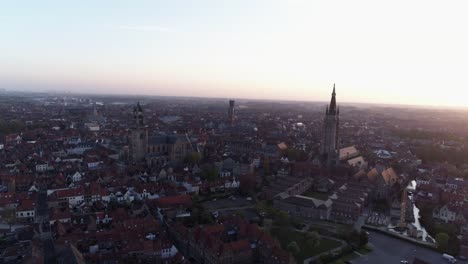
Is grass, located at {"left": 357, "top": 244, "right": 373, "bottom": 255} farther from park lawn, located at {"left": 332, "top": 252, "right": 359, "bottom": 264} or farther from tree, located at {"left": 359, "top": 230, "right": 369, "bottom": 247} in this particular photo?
park lawn, located at {"left": 332, "top": 252, "right": 359, "bottom": 264}

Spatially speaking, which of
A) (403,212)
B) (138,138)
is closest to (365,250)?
(403,212)

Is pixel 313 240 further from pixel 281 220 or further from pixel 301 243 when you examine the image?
pixel 281 220

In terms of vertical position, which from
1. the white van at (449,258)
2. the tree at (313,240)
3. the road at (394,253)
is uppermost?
the tree at (313,240)

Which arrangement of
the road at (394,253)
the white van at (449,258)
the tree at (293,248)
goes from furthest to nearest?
the road at (394,253), the white van at (449,258), the tree at (293,248)

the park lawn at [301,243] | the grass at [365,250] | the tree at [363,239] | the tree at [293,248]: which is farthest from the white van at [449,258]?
the tree at [293,248]

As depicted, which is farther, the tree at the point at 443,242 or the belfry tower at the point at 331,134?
the belfry tower at the point at 331,134

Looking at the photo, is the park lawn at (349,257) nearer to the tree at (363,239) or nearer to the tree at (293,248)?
the tree at (363,239)

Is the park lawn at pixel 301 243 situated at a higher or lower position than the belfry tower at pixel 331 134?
lower

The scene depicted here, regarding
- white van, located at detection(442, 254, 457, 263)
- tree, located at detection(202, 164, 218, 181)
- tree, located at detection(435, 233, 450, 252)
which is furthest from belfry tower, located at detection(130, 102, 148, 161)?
white van, located at detection(442, 254, 457, 263)
